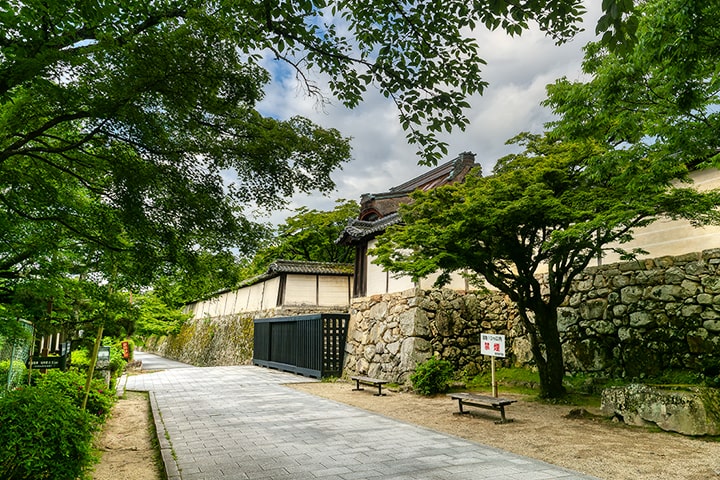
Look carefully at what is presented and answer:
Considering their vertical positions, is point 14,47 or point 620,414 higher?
point 14,47

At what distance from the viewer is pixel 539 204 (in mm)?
8250

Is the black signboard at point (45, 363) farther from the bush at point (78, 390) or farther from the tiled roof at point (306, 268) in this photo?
the tiled roof at point (306, 268)

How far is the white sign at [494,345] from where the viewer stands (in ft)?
28.9

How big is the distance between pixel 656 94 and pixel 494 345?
208 inches

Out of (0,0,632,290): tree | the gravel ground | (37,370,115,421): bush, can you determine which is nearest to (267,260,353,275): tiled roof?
the gravel ground

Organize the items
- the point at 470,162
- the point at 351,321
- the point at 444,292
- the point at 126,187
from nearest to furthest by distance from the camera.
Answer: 1. the point at 126,187
2. the point at 444,292
3. the point at 351,321
4. the point at 470,162

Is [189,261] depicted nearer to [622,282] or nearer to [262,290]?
[622,282]

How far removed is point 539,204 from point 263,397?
335 inches

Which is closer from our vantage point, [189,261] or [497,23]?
[497,23]

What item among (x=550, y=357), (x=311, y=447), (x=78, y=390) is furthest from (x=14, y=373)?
(x=550, y=357)

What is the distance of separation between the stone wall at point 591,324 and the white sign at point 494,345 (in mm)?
4096

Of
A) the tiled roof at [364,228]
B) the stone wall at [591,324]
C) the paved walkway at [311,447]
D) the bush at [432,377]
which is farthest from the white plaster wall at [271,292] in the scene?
the paved walkway at [311,447]

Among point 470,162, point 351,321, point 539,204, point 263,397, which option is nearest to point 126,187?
point 539,204

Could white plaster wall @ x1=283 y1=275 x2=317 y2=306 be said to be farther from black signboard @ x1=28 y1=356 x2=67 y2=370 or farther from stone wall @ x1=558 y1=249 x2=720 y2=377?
black signboard @ x1=28 y1=356 x2=67 y2=370
